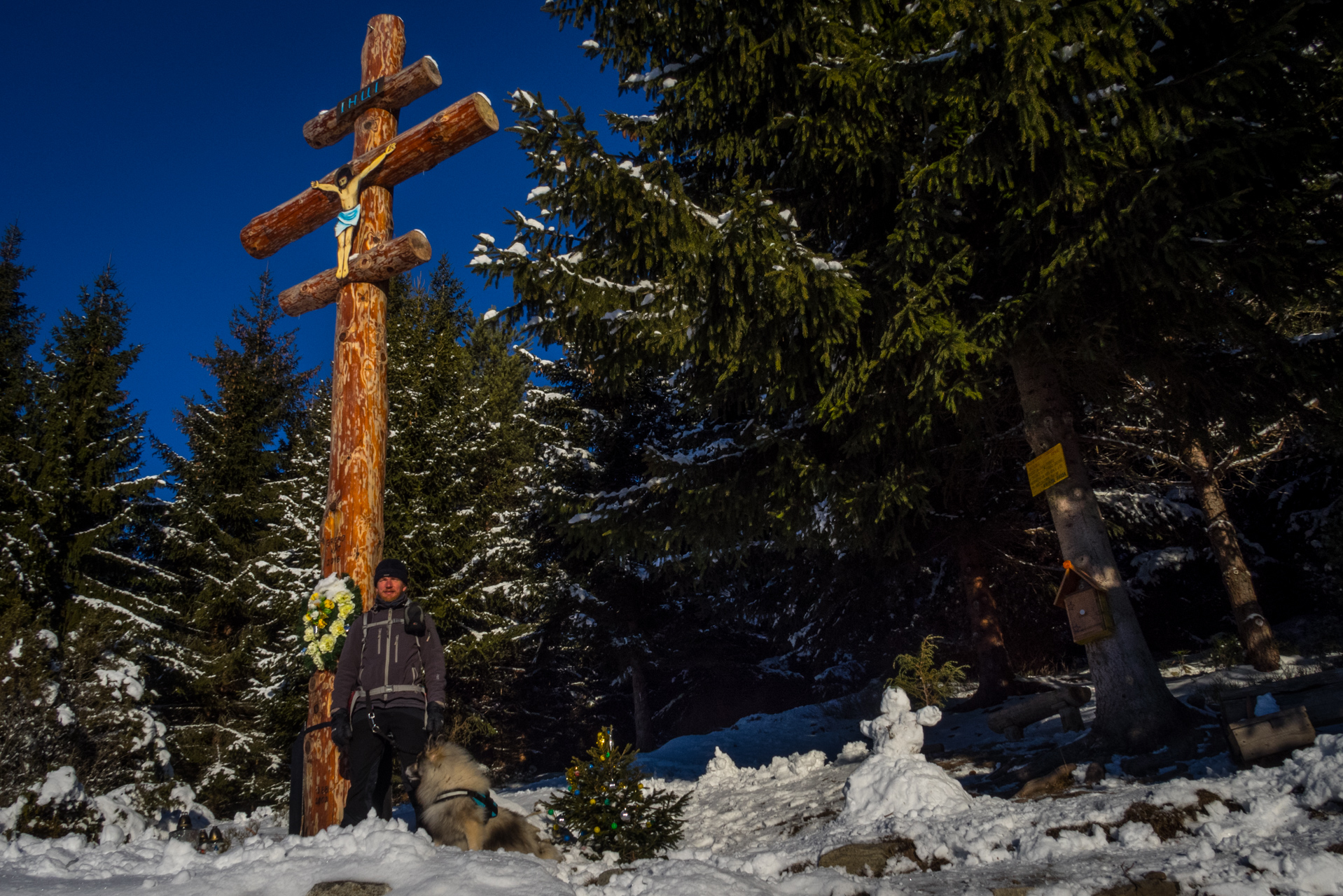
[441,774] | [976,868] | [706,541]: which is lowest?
[976,868]

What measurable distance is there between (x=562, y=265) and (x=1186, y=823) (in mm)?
6034

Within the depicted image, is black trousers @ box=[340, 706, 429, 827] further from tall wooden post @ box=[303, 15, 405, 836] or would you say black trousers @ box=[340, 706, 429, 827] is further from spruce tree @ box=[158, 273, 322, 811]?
spruce tree @ box=[158, 273, 322, 811]

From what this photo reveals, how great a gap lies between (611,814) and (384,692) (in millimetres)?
1751

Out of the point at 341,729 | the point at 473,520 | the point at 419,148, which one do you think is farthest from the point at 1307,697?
the point at 473,520

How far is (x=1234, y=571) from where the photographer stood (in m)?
10.4

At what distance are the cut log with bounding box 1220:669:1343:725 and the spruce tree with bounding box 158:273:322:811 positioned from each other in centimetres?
1332

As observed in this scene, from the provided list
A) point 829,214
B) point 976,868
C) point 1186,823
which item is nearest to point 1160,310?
point 829,214

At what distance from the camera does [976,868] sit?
4.22 meters

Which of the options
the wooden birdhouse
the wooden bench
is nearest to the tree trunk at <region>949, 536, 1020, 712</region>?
the wooden birdhouse

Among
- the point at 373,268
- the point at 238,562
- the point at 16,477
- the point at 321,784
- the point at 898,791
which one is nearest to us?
the point at 321,784

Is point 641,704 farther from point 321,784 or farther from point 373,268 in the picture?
point 373,268

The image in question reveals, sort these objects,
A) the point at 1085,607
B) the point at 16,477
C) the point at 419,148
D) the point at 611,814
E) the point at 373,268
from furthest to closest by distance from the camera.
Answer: the point at 16,477 < the point at 1085,607 < the point at 419,148 < the point at 373,268 < the point at 611,814

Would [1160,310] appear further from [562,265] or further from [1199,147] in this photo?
[562,265]

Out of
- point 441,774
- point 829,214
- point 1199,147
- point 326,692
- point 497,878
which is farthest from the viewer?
point 829,214
